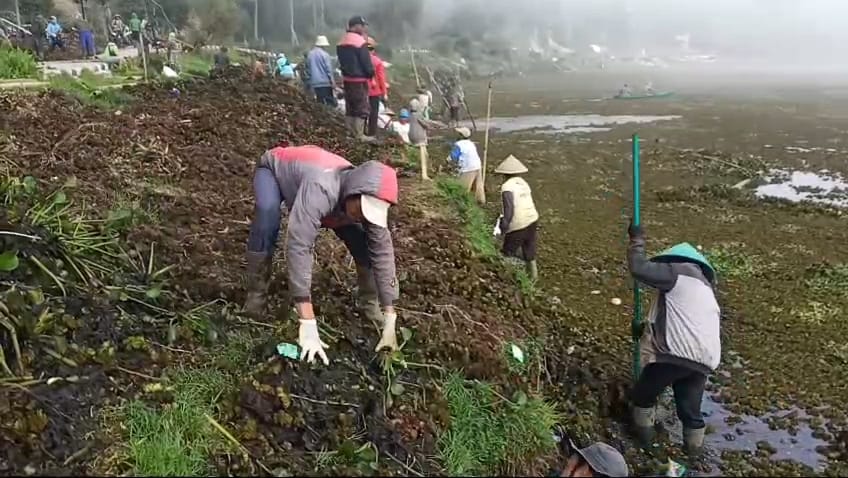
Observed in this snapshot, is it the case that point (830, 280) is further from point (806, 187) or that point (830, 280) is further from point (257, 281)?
point (257, 281)

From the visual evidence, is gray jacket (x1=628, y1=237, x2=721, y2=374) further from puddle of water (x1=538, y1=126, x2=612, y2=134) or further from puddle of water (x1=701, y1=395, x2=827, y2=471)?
puddle of water (x1=538, y1=126, x2=612, y2=134)

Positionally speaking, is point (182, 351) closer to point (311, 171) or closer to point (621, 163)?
point (311, 171)

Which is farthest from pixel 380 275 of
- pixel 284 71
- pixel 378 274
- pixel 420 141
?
pixel 284 71

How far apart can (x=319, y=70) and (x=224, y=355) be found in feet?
32.8

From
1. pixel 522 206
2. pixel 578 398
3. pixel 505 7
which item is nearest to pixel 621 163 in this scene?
pixel 522 206

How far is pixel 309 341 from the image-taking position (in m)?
3.99

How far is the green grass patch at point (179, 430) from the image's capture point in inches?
131

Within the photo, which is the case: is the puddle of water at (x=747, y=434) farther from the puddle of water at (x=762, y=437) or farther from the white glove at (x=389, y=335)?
the white glove at (x=389, y=335)

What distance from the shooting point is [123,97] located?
390 inches

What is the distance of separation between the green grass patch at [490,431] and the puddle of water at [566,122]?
16989 millimetres

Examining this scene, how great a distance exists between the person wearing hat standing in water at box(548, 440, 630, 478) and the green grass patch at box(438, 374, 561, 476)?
0.69 ft

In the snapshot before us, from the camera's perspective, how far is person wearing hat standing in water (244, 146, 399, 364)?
3.89 meters

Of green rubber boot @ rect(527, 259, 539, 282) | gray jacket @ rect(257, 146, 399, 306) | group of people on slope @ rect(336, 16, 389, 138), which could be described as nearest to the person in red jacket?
group of people on slope @ rect(336, 16, 389, 138)

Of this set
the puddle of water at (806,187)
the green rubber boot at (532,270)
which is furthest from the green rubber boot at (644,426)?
the puddle of water at (806,187)
